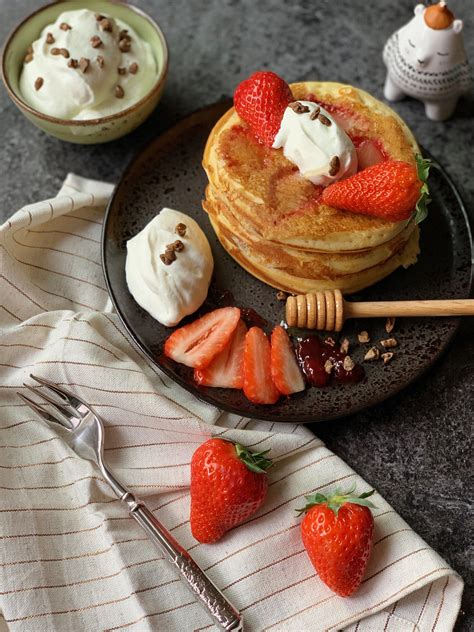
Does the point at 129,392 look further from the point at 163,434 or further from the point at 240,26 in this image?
the point at 240,26

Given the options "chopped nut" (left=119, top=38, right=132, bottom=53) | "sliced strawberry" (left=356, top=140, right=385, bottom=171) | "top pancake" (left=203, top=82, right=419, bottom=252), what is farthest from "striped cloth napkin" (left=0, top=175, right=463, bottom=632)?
"sliced strawberry" (left=356, top=140, right=385, bottom=171)

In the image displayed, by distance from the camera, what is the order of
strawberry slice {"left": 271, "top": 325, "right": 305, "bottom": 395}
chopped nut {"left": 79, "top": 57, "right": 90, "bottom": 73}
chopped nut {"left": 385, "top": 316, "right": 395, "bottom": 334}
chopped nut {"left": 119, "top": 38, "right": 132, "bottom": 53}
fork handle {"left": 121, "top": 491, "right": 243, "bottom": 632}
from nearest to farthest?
fork handle {"left": 121, "top": 491, "right": 243, "bottom": 632} < strawberry slice {"left": 271, "top": 325, "right": 305, "bottom": 395} < chopped nut {"left": 385, "top": 316, "right": 395, "bottom": 334} < chopped nut {"left": 79, "top": 57, "right": 90, "bottom": 73} < chopped nut {"left": 119, "top": 38, "right": 132, "bottom": 53}

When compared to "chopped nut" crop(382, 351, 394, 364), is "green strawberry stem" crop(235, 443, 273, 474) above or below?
below

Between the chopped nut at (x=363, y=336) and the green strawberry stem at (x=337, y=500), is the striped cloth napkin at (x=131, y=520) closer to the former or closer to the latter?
the green strawberry stem at (x=337, y=500)

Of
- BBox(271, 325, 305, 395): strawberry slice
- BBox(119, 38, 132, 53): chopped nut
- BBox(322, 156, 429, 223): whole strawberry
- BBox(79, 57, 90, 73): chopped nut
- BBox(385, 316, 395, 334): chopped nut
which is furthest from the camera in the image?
BBox(119, 38, 132, 53): chopped nut

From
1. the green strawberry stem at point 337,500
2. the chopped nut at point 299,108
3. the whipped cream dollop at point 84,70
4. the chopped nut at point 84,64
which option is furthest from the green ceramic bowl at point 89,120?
the green strawberry stem at point 337,500

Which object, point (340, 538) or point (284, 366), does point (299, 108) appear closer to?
point (284, 366)

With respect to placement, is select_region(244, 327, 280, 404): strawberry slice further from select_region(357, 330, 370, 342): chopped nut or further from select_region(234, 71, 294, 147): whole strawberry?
select_region(234, 71, 294, 147): whole strawberry

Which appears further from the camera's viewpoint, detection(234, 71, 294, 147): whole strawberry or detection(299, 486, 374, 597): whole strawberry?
detection(234, 71, 294, 147): whole strawberry
